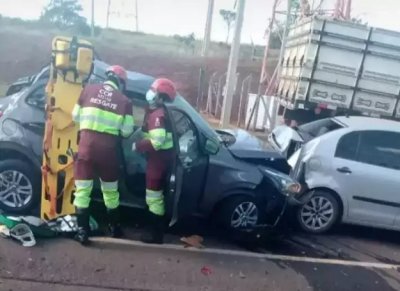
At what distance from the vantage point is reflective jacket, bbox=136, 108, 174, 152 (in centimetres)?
572

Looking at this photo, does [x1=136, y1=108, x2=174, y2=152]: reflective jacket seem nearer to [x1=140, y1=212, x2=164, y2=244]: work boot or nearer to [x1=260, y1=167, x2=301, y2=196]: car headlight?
[x1=140, y1=212, x2=164, y2=244]: work boot

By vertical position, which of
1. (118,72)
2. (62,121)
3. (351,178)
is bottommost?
(351,178)

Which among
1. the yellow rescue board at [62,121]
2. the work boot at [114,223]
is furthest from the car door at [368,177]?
the yellow rescue board at [62,121]

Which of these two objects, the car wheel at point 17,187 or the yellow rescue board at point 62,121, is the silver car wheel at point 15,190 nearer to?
the car wheel at point 17,187

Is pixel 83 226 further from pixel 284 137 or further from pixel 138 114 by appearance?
pixel 284 137

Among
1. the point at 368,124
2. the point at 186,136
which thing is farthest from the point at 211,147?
the point at 368,124

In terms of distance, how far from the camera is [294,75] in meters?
13.1

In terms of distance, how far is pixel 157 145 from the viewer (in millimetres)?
5727

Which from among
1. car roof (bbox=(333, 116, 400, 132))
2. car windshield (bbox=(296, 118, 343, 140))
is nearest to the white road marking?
car roof (bbox=(333, 116, 400, 132))

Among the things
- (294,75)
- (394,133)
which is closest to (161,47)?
(294,75)

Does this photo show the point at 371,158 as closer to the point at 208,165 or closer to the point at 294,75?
the point at 208,165

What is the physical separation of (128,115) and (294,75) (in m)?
8.09

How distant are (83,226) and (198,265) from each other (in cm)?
124

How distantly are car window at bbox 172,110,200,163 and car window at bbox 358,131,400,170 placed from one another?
2.31 m
